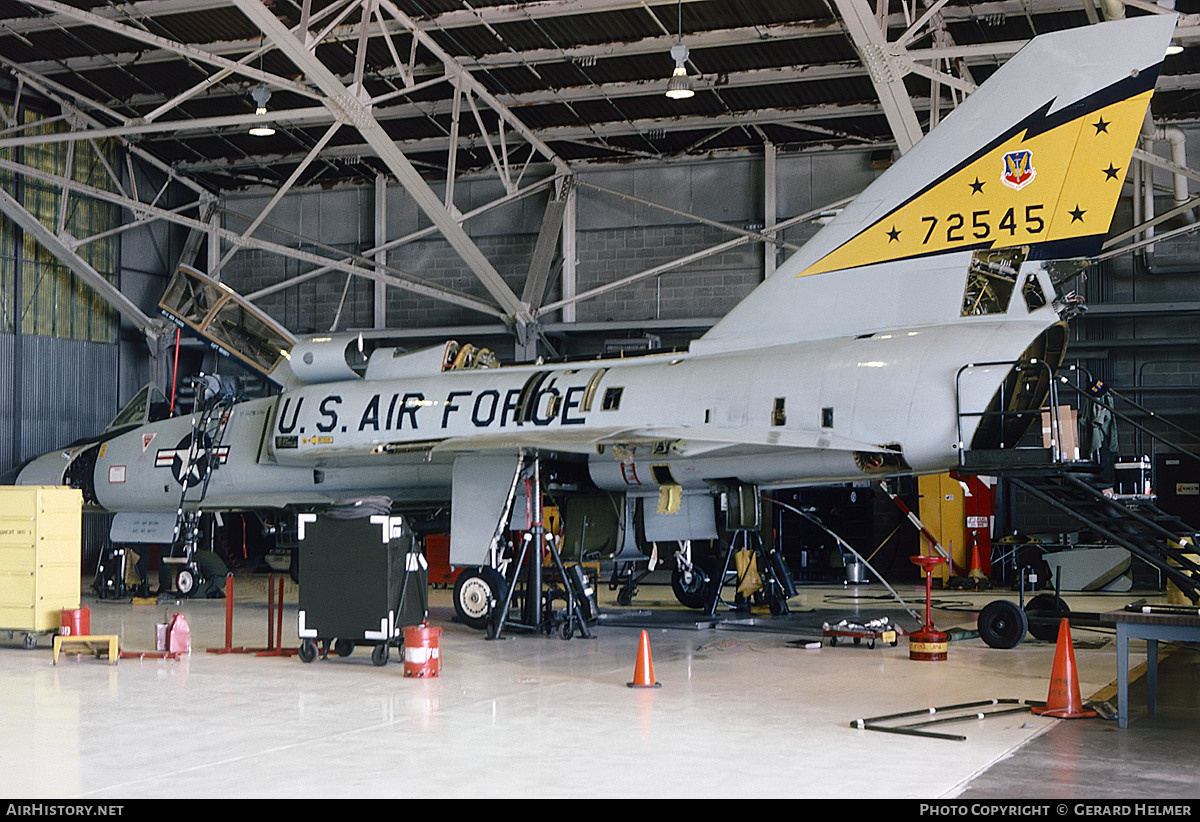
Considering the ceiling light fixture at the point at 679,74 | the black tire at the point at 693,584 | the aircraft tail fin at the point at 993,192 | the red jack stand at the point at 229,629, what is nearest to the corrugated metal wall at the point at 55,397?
the red jack stand at the point at 229,629

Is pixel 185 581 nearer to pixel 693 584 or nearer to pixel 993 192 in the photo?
pixel 693 584

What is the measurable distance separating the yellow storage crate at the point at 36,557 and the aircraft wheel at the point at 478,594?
370cm

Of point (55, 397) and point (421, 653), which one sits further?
point (55, 397)

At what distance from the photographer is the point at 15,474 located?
17.3 meters

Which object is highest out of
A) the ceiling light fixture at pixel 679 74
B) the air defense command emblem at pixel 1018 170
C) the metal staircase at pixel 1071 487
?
the ceiling light fixture at pixel 679 74

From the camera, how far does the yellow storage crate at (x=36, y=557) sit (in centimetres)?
1034

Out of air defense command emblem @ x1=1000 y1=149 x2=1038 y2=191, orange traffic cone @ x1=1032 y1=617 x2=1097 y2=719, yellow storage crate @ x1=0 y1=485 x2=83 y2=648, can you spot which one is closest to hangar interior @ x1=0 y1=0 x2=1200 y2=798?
orange traffic cone @ x1=1032 y1=617 x2=1097 y2=719

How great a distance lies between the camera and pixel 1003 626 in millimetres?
10430

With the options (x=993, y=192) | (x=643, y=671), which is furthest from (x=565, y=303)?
(x=643, y=671)

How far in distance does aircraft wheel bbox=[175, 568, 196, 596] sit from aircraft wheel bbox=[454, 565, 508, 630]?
17.5 feet

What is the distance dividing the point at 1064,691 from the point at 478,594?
21.5ft

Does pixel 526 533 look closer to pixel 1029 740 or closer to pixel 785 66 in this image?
pixel 1029 740

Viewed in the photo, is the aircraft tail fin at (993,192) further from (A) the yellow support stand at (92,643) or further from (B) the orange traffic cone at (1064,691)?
(A) the yellow support stand at (92,643)

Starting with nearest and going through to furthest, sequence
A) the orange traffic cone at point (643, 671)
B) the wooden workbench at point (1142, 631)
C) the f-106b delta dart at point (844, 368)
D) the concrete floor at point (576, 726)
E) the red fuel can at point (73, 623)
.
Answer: the concrete floor at point (576, 726) → the wooden workbench at point (1142, 631) → the orange traffic cone at point (643, 671) → the f-106b delta dart at point (844, 368) → the red fuel can at point (73, 623)
